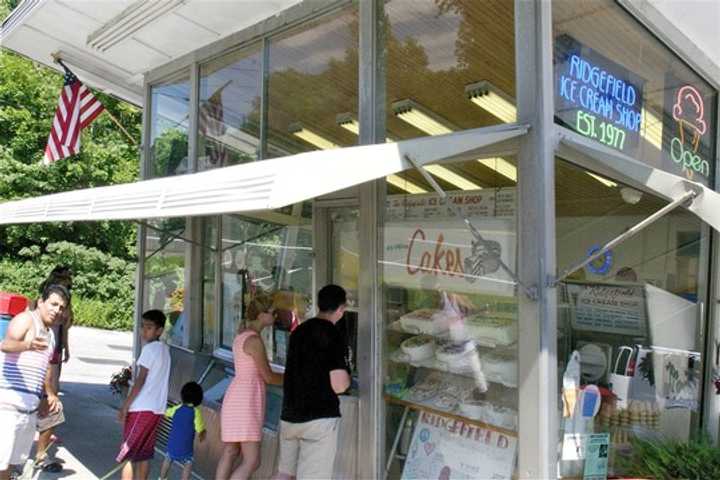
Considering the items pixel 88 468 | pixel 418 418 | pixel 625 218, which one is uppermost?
pixel 625 218

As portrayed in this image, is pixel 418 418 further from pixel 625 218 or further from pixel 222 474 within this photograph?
pixel 625 218

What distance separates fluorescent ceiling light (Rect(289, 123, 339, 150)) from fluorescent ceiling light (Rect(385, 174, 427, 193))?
4.12 ft

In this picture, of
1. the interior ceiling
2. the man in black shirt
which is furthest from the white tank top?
the interior ceiling

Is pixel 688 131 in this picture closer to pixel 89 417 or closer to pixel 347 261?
pixel 347 261

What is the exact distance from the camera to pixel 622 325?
468 cm

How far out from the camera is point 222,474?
4.52 metres

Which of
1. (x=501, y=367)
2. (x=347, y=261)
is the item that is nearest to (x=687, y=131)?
(x=501, y=367)

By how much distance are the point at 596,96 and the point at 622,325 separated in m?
1.66

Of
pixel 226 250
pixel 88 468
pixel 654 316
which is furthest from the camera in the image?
pixel 226 250

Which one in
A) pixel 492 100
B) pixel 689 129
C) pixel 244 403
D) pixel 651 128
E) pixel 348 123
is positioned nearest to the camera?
pixel 492 100

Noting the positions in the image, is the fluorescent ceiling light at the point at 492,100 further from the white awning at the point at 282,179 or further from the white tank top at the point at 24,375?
the white tank top at the point at 24,375

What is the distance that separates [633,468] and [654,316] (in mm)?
1177

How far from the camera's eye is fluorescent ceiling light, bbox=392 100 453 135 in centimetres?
452

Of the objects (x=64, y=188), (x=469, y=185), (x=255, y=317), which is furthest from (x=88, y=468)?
(x=64, y=188)
